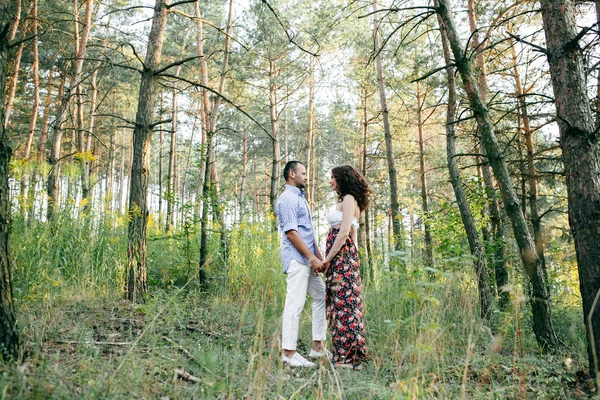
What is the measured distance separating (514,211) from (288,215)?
8.72 ft

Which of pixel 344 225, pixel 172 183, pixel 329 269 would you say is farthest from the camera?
pixel 172 183

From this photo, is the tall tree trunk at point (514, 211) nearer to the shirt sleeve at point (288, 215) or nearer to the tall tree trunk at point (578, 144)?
the tall tree trunk at point (578, 144)

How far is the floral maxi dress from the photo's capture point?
13.9ft

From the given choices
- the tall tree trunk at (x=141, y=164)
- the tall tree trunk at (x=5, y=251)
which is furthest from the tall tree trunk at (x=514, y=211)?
the tall tree trunk at (x=5, y=251)

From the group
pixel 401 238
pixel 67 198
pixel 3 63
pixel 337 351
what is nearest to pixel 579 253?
pixel 337 351

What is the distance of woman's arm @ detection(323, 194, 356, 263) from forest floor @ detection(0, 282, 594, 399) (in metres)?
0.94

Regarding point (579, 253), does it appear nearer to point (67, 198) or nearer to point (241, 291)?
point (241, 291)

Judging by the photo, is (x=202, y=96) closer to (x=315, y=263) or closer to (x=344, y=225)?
(x=344, y=225)

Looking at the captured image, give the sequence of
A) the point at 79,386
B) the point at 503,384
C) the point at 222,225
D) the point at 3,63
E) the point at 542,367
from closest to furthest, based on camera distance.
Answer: the point at 79,386 < the point at 3,63 < the point at 503,384 < the point at 542,367 < the point at 222,225

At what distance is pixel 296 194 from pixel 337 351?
1.64 meters

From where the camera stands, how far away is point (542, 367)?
3.76 m

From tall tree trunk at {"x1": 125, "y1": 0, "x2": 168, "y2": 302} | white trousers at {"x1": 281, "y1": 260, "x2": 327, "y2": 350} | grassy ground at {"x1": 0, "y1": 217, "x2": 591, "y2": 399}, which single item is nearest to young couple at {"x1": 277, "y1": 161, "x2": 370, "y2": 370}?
white trousers at {"x1": 281, "y1": 260, "x2": 327, "y2": 350}

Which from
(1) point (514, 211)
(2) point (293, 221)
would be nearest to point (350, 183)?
(2) point (293, 221)

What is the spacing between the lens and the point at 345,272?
172 inches
